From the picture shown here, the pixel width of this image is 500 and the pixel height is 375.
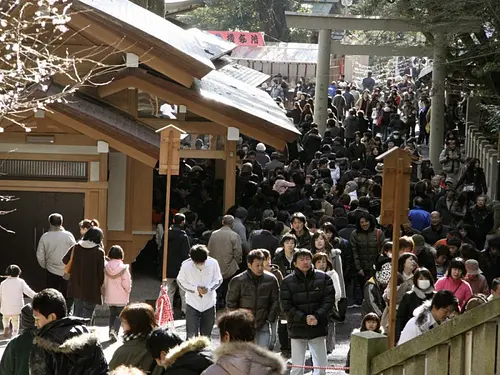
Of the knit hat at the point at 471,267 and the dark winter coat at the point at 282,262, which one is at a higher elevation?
the knit hat at the point at 471,267

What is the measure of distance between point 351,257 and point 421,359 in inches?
322

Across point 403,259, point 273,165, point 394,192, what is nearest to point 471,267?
point 403,259

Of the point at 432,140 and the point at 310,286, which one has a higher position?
the point at 432,140

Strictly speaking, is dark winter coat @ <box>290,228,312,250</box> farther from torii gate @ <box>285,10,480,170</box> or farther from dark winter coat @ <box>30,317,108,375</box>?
torii gate @ <box>285,10,480,170</box>

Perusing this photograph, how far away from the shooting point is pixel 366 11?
28.2 meters

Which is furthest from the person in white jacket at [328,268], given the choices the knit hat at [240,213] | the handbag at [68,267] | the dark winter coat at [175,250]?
the knit hat at [240,213]

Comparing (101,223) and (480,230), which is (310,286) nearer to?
(101,223)

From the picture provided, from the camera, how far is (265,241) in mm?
16281

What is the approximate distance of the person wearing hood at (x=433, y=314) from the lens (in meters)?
9.95

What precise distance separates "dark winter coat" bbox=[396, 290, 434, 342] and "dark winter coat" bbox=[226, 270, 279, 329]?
5.18ft

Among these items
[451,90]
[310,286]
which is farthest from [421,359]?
[451,90]

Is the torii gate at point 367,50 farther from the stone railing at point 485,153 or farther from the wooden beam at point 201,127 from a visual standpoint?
the wooden beam at point 201,127

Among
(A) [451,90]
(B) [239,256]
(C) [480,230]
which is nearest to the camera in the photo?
(B) [239,256]

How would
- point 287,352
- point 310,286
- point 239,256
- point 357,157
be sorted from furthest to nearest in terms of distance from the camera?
1. point 357,157
2. point 239,256
3. point 287,352
4. point 310,286
